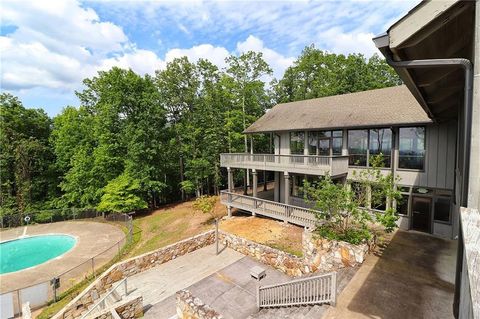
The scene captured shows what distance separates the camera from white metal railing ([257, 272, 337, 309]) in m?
6.21

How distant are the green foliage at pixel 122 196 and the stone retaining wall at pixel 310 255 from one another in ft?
46.5

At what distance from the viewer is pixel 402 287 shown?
656 cm

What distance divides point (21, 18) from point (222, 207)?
56.7 ft

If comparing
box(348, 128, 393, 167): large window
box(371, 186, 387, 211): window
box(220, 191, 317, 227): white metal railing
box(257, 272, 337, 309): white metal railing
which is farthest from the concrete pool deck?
box(348, 128, 393, 167): large window

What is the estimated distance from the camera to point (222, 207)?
21.5 meters

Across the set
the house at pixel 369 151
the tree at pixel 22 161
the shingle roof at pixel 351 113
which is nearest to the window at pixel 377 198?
the house at pixel 369 151

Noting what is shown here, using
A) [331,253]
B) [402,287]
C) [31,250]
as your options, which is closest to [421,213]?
[331,253]

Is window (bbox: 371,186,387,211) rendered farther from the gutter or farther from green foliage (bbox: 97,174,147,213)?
green foliage (bbox: 97,174,147,213)

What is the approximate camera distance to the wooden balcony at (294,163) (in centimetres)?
Result: 1325

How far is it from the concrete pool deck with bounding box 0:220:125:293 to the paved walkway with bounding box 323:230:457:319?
1271 cm

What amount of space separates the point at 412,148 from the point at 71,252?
71.0 feet

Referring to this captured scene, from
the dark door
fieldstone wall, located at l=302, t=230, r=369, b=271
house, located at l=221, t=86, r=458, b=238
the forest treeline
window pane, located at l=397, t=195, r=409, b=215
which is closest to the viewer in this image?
fieldstone wall, located at l=302, t=230, r=369, b=271

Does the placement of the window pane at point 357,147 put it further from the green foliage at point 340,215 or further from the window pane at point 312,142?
the green foliage at point 340,215

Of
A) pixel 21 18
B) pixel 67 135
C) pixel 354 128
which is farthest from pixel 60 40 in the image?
pixel 67 135
